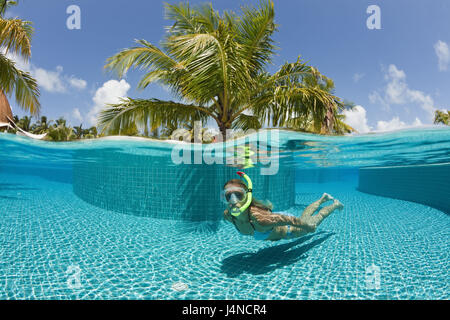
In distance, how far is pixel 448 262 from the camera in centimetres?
564

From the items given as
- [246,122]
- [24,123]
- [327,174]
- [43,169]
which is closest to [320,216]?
[246,122]

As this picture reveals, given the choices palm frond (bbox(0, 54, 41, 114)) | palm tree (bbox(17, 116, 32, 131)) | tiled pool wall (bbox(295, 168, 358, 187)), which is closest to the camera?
palm frond (bbox(0, 54, 41, 114))

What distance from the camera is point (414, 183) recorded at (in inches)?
679

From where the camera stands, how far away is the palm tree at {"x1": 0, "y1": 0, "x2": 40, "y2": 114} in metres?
8.15

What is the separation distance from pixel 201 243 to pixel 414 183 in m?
17.3

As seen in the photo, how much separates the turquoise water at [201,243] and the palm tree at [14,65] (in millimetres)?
3339

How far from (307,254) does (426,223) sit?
22.1 feet

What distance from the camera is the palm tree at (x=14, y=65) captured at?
8.15 m

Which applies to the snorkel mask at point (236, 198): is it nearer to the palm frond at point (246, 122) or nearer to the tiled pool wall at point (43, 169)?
the palm frond at point (246, 122)

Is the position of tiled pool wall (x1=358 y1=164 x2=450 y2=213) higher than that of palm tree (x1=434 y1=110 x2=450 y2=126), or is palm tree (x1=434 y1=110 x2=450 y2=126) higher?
palm tree (x1=434 y1=110 x2=450 y2=126)

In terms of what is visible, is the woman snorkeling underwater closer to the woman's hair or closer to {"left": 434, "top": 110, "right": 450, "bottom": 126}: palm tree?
the woman's hair

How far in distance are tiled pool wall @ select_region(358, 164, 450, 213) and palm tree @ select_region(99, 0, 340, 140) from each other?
10826 mm

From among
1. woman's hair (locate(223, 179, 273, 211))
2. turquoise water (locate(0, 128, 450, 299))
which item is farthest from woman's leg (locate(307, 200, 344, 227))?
woman's hair (locate(223, 179, 273, 211))
